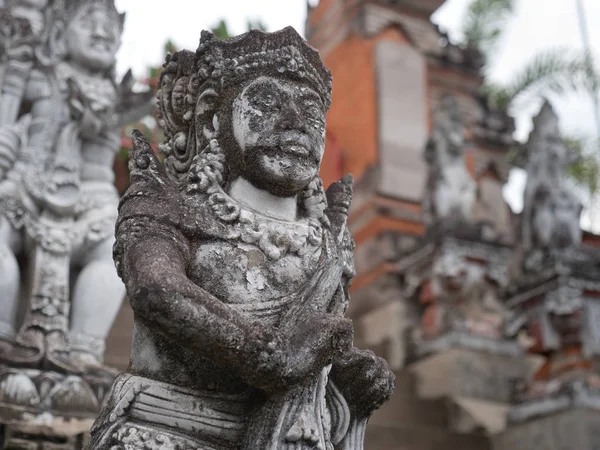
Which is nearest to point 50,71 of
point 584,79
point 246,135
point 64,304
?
point 64,304

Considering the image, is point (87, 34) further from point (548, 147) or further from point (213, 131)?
point (548, 147)

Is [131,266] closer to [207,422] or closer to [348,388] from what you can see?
Result: [207,422]

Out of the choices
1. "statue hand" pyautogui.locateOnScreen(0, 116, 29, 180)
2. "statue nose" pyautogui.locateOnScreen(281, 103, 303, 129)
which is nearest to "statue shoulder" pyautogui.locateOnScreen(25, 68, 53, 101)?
"statue hand" pyautogui.locateOnScreen(0, 116, 29, 180)

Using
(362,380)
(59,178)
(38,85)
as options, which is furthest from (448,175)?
(362,380)

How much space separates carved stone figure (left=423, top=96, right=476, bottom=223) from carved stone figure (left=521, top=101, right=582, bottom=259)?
67cm

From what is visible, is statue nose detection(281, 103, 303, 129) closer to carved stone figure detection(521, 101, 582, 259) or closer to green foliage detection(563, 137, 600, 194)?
carved stone figure detection(521, 101, 582, 259)

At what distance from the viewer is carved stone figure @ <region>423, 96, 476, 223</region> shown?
30.6ft

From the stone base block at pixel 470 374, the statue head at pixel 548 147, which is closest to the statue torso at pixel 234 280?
the stone base block at pixel 470 374

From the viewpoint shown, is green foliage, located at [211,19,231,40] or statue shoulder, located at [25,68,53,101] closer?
statue shoulder, located at [25,68,53,101]

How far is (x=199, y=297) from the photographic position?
2701mm

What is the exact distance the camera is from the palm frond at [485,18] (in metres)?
20.9

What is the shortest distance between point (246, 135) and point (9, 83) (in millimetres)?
3256

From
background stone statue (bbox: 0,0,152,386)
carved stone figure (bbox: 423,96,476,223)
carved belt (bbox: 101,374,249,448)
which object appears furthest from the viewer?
carved stone figure (bbox: 423,96,476,223)

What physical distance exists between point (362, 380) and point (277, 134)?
0.88m
